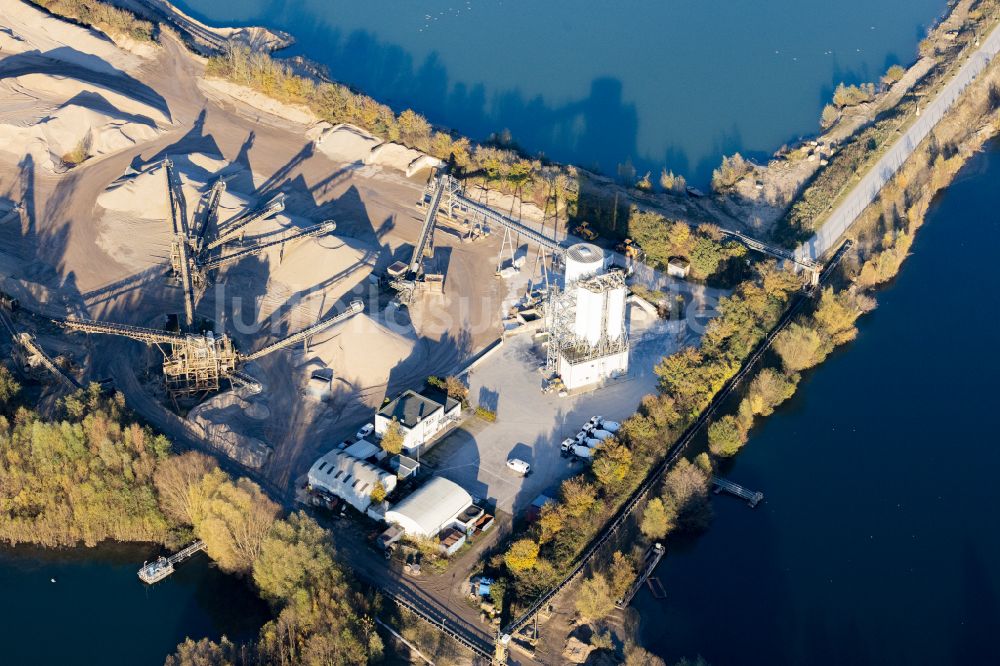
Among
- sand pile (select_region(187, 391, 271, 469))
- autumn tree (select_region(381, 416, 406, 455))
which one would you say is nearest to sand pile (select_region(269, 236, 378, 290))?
sand pile (select_region(187, 391, 271, 469))

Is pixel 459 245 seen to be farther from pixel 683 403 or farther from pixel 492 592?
pixel 492 592

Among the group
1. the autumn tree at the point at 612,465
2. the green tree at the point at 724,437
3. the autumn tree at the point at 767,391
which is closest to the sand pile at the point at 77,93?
the autumn tree at the point at 612,465

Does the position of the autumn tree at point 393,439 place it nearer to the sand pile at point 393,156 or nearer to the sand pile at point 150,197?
the sand pile at point 150,197

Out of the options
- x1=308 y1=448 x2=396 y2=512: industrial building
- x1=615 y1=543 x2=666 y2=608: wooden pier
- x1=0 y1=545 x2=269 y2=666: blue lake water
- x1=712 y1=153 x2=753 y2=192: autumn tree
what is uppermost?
x1=712 y1=153 x2=753 y2=192: autumn tree

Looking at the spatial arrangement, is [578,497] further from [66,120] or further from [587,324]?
[66,120]

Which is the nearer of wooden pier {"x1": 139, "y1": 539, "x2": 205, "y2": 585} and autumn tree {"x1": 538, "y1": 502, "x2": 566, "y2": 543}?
autumn tree {"x1": 538, "y1": 502, "x2": 566, "y2": 543}

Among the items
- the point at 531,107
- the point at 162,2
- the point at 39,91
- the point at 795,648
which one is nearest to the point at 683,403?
the point at 795,648

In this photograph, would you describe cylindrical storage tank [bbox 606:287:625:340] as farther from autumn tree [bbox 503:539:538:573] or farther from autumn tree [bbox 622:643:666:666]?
autumn tree [bbox 622:643:666:666]
